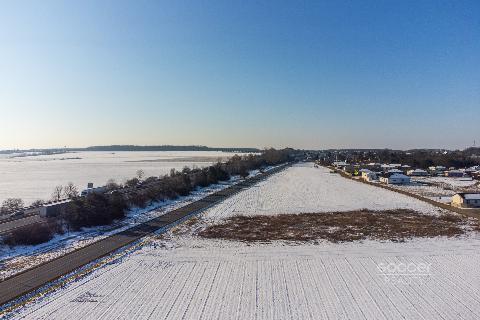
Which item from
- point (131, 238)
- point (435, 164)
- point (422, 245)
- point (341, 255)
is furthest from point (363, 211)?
point (435, 164)

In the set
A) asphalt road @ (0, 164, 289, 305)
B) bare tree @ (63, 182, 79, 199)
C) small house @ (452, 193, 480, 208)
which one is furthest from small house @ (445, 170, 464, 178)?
bare tree @ (63, 182, 79, 199)

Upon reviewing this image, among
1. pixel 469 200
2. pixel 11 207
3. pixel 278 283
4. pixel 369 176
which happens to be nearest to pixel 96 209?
pixel 11 207

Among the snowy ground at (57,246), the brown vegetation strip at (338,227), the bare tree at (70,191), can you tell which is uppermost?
the bare tree at (70,191)

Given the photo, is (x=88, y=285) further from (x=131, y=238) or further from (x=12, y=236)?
(x=12, y=236)

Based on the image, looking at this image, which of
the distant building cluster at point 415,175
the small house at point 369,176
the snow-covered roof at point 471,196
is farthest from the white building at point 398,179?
the snow-covered roof at point 471,196

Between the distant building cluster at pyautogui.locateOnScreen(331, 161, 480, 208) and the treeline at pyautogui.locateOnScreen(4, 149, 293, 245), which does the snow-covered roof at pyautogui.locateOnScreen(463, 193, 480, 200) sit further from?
the treeline at pyautogui.locateOnScreen(4, 149, 293, 245)

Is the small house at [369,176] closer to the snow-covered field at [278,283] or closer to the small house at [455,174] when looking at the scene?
the small house at [455,174]

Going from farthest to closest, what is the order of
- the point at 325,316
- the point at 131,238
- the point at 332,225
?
the point at 332,225
the point at 131,238
the point at 325,316
